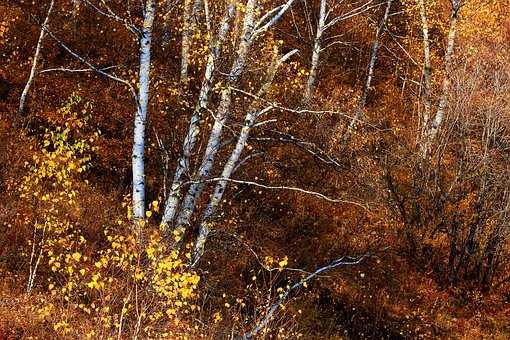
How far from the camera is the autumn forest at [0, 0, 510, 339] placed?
11.2 meters

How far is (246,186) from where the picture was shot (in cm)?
1642

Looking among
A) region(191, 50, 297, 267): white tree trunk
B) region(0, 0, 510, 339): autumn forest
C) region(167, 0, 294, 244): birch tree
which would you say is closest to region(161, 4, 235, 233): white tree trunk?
region(0, 0, 510, 339): autumn forest

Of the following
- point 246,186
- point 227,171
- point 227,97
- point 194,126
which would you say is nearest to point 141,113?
point 194,126

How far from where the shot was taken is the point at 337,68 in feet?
80.6

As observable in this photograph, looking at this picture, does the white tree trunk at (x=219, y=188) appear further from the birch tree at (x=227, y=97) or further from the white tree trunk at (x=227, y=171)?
the birch tree at (x=227, y=97)

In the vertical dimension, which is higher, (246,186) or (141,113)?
(141,113)

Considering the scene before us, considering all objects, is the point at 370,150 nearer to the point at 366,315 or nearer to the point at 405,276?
the point at 405,276

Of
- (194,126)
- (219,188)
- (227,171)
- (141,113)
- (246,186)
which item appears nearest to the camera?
(141,113)

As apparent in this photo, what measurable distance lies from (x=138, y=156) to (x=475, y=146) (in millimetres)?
11303

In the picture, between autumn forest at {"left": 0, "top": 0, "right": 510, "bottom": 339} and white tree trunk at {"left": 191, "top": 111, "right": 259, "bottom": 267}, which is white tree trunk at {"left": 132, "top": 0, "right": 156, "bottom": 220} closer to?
autumn forest at {"left": 0, "top": 0, "right": 510, "bottom": 339}

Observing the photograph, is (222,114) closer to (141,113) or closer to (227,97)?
(227,97)

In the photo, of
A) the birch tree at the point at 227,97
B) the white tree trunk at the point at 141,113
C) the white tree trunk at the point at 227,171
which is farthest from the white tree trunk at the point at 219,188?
the white tree trunk at the point at 141,113

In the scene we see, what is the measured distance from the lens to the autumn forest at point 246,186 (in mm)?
11242

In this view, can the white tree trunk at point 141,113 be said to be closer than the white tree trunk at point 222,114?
Yes
